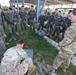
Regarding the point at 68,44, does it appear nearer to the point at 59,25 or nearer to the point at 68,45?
the point at 68,45

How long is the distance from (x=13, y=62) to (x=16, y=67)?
0.21 m

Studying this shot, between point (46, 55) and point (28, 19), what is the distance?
4.53 metres

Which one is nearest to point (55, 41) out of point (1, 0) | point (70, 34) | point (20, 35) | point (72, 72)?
point (20, 35)

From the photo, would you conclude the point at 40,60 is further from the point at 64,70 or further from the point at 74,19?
the point at 74,19

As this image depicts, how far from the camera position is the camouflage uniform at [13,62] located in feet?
19.6

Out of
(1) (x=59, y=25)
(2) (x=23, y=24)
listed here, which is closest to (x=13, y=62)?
(1) (x=59, y=25)

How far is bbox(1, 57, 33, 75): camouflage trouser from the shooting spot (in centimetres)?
597

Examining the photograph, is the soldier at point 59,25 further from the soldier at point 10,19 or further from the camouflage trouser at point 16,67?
the camouflage trouser at point 16,67

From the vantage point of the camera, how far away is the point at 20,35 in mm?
13727

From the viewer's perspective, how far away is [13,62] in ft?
19.7

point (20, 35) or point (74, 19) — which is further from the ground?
point (74, 19)

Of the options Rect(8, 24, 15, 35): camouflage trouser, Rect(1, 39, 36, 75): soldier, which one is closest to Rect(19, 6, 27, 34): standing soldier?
Rect(8, 24, 15, 35): camouflage trouser

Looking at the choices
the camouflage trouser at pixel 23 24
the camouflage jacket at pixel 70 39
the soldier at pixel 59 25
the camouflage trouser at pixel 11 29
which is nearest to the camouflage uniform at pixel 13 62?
the camouflage jacket at pixel 70 39

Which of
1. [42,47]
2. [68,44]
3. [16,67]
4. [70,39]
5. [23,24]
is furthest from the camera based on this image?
[23,24]
